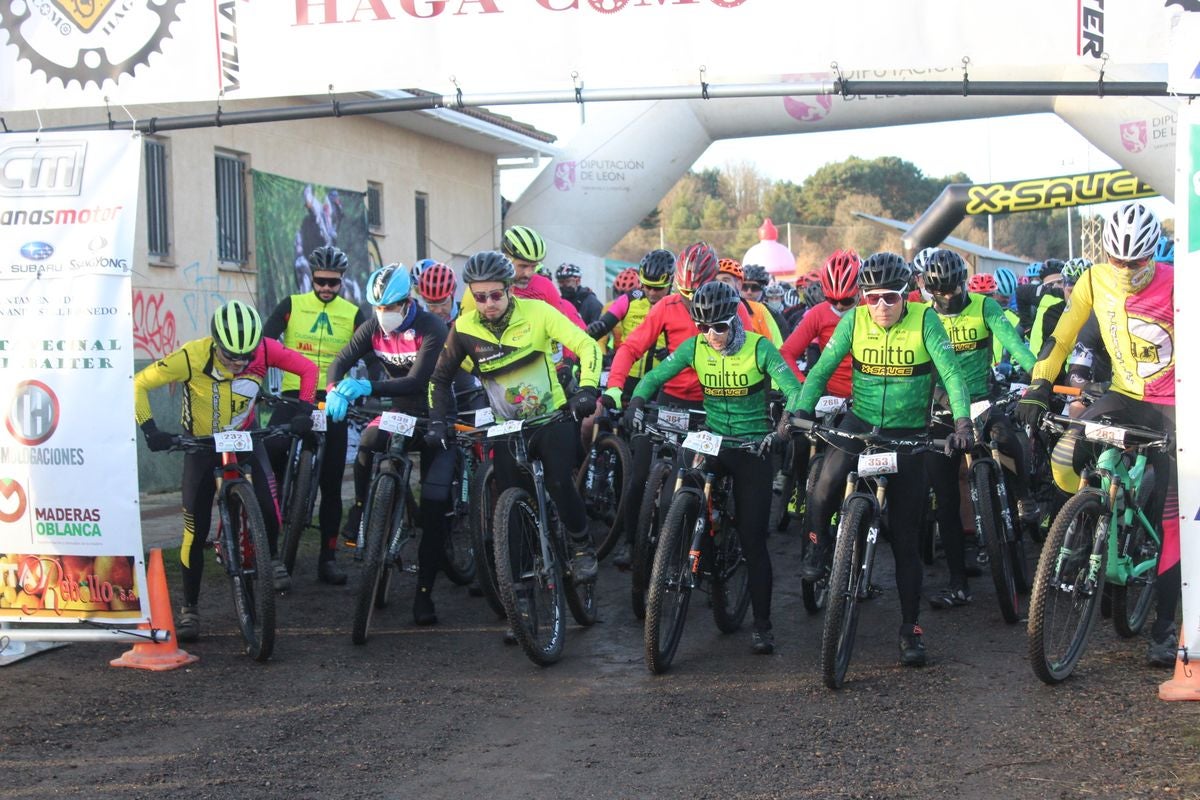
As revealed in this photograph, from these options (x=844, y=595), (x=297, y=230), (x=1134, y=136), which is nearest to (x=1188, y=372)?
(x=844, y=595)

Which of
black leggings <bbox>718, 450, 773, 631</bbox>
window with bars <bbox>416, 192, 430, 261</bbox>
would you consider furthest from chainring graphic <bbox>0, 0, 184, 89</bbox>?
window with bars <bbox>416, 192, 430, 261</bbox>

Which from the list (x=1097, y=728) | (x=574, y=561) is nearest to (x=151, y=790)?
(x=574, y=561)

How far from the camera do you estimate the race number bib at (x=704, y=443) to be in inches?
289

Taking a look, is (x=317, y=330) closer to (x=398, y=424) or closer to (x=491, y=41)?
(x=398, y=424)

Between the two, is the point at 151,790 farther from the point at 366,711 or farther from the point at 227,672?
the point at 227,672

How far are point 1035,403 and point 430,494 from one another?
3.52m

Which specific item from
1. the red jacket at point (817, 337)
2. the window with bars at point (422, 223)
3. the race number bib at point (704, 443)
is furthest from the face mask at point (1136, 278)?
the window with bars at point (422, 223)

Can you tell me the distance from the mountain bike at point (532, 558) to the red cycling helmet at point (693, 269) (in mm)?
1960

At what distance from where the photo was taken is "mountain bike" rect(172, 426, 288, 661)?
7363 millimetres

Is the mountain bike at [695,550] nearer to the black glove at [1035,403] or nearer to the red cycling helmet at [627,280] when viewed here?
the black glove at [1035,403]

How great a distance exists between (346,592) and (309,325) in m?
1.97

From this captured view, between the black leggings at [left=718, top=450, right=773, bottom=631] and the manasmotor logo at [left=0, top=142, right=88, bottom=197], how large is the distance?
3746mm

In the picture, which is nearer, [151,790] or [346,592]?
[151,790]

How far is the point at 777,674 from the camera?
716 centimetres
